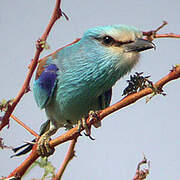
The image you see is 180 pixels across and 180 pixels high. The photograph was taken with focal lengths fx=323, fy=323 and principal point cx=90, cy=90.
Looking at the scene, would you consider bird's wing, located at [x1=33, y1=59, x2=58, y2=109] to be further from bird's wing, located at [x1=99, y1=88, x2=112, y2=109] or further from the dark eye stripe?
the dark eye stripe

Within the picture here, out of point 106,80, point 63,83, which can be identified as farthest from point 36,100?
point 106,80

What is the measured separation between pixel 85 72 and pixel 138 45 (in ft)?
1.60

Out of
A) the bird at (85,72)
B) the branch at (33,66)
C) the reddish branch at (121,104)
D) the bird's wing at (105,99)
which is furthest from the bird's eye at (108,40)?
the reddish branch at (121,104)

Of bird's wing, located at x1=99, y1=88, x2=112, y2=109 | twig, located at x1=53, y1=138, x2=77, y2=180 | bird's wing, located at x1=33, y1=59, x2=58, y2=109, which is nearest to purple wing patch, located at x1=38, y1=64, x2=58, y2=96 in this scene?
bird's wing, located at x1=33, y1=59, x2=58, y2=109

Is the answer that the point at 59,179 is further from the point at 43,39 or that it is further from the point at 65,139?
the point at 43,39

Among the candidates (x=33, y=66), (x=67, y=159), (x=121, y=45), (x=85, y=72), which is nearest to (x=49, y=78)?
(x=85, y=72)

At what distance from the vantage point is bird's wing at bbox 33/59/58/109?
2.77 meters

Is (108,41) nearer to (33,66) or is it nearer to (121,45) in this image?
(121,45)

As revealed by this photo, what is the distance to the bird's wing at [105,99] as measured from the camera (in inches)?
107

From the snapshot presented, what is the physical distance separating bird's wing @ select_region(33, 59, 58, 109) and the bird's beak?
0.78 meters

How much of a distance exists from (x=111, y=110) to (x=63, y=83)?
4.69 feet

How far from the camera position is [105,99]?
9.06 feet

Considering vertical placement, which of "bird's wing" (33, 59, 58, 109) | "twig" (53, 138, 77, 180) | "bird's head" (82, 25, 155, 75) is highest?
"bird's head" (82, 25, 155, 75)

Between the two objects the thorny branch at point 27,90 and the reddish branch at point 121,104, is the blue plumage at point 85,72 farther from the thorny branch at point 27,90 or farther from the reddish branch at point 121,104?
the reddish branch at point 121,104
